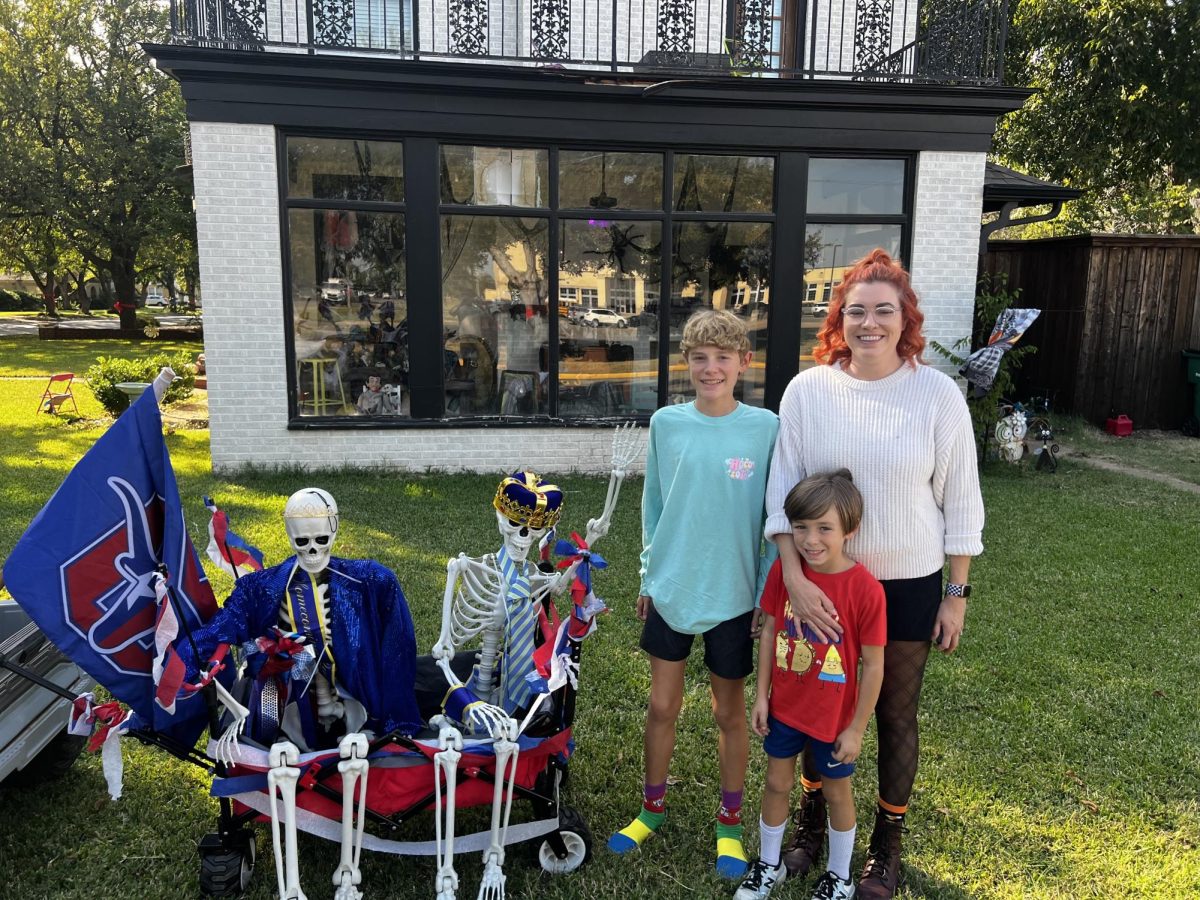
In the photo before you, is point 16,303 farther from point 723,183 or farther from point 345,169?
point 723,183

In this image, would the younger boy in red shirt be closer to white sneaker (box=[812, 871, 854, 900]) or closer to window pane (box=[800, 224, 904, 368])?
white sneaker (box=[812, 871, 854, 900])

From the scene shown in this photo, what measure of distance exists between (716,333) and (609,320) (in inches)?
246

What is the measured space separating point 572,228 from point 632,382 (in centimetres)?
171

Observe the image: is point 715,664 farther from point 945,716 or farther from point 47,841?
point 47,841

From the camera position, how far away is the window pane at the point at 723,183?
8656 millimetres

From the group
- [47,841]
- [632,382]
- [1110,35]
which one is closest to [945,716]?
[47,841]

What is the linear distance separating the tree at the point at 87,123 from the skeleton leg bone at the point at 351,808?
25977 mm

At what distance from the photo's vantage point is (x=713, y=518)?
283 centimetres

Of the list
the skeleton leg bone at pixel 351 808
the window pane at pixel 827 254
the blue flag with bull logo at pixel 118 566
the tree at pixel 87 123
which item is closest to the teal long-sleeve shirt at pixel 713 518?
the skeleton leg bone at pixel 351 808

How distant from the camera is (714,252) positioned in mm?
8883

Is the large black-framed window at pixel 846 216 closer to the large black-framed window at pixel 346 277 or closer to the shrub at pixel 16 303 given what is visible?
the large black-framed window at pixel 346 277

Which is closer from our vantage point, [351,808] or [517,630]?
[351,808]

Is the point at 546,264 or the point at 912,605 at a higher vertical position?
the point at 546,264

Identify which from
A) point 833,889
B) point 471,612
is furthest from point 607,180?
point 833,889
